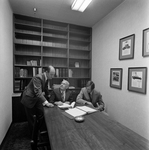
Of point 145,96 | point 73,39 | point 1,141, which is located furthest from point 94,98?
point 73,39

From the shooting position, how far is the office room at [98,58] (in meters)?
1.82

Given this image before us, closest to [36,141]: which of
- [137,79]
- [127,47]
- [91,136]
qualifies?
[91,136]

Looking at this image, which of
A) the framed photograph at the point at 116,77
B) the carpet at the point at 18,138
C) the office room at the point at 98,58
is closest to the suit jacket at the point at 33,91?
the office room at the point at 98,58

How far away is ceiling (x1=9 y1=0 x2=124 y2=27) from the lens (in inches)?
93.2

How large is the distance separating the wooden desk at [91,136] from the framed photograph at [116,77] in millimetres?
1339

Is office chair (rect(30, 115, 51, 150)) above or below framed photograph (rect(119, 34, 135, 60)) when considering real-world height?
below

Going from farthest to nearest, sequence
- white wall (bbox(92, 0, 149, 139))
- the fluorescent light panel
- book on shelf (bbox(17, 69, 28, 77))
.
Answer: book on shelf (bbox(17, 69, 28, 77)), the fluorescent light panel, white wall (bbox(92, 0, 149, 139))

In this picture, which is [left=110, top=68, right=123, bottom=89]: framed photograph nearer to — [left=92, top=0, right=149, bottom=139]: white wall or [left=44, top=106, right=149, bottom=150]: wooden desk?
[left=92, top=0, right=149, bottom=139]: white wall

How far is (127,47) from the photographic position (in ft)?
7.32

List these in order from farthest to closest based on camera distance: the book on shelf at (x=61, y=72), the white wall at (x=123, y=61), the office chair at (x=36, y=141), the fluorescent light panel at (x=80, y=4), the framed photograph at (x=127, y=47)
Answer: the book on shelf at (x=61, y=72), the fluorescent light panel at (x=80, y=4), the framed photograph at (x=127, y=47), the white wall at (x=123, y=61), the office chair at (x=36, y=141)

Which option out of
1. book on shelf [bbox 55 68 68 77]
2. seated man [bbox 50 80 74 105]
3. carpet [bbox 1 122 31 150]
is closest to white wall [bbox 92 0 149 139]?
book on shelf [bbox 55 68 68 77]

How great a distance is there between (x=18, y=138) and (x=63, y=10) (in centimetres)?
305

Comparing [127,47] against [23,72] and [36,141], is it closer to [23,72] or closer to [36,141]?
[36,141]

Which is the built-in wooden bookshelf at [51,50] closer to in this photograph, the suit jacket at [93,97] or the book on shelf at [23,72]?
the book on shelf at [23,72]
